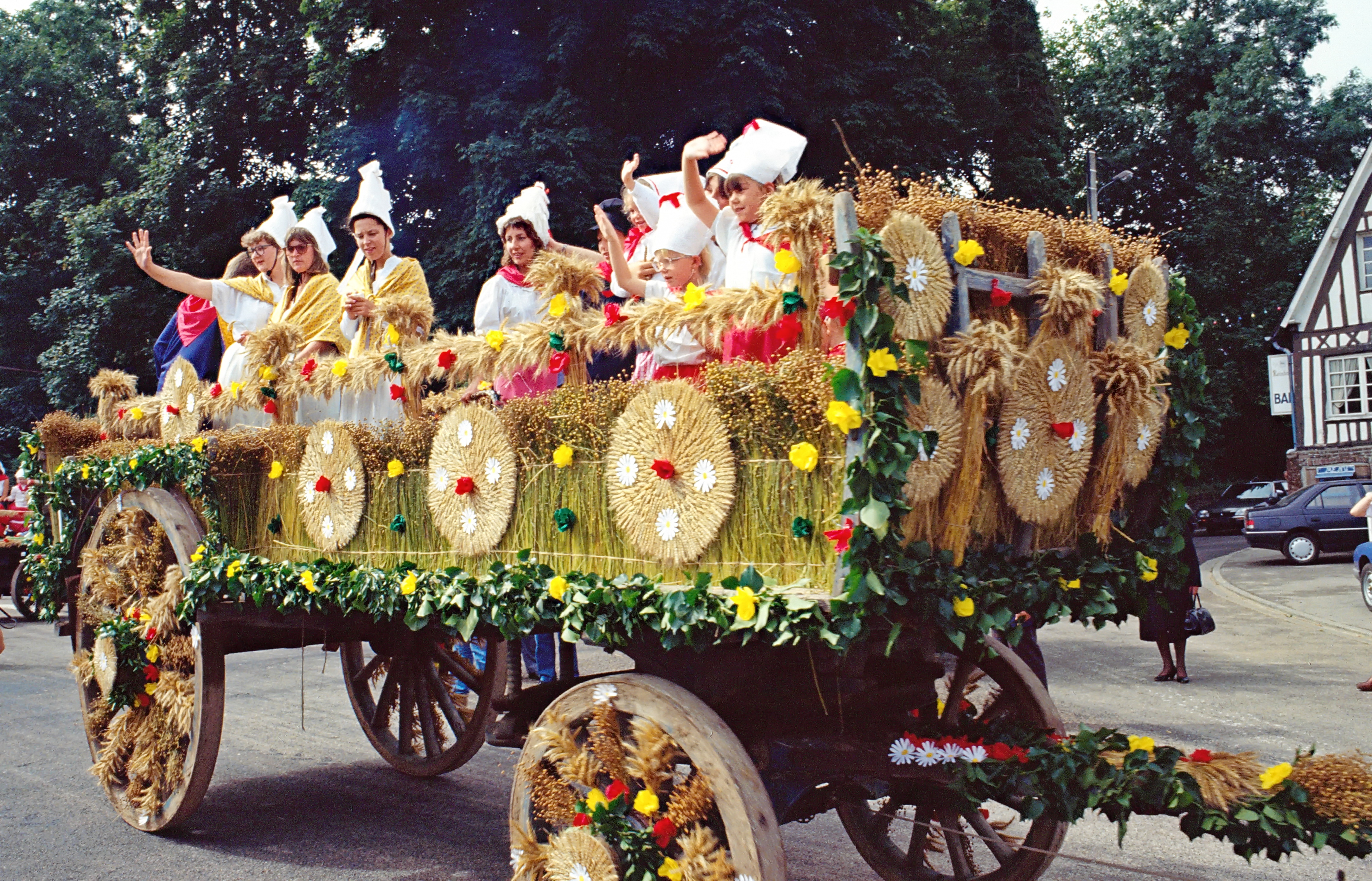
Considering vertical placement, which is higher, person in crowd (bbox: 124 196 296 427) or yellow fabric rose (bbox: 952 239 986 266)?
person in crowd (bbox: 124 196 296 427)

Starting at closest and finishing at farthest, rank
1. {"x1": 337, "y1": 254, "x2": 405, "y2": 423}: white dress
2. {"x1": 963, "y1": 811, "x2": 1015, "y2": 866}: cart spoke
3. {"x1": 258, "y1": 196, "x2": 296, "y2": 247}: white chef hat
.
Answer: {"x1": 963, "y1": 811, "x2": 1015, "y2": 866}: cart spoke, {"x1": 337, "y1": 254, "x2": 405, "y2": 423}: white dress, {"x1": 258, "y1": 196, "x2": 296, "y2": 247}: white chef hat

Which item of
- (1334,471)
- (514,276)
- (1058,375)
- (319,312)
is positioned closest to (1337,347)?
(1334,471)

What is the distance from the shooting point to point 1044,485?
318 centimetres

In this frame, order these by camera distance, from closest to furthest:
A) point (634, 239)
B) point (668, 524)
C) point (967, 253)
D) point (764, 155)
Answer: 1. point (967, 253)
2. point (668, 524)
3. point (764, 155)
4. point (634, 239)

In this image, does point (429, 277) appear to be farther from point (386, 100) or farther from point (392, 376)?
point (392, 376)

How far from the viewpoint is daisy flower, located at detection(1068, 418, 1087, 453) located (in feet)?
10.6

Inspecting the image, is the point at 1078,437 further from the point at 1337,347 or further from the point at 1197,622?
the point at 1337,347

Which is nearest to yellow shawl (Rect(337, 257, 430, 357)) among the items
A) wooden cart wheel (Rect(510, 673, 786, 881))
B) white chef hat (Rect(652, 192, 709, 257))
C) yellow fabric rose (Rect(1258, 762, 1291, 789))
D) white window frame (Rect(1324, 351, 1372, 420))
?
white chef hat (Rect(652, 192, 709, 257))

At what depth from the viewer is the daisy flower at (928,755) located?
3.00 metres

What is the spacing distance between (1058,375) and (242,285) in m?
5.01

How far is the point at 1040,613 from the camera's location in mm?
3197

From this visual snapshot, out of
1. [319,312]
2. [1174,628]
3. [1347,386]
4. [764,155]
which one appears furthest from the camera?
[1347,386]

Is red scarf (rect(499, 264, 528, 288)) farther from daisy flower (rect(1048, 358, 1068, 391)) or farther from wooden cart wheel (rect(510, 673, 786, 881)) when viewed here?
daisy flower (rect(1048, 358, 1068, 391))

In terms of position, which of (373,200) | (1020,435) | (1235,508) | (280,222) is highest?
(280,222)
